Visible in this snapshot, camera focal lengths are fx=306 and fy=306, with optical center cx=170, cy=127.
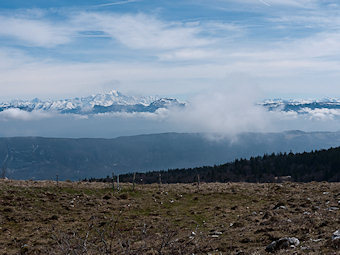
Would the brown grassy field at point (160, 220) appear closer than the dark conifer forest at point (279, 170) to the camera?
Yes

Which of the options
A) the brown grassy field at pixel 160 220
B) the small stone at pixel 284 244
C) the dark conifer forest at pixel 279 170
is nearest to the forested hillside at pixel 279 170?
the dark conifer forest at pixel 279 170

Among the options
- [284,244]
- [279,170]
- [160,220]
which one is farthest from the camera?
[279,170]

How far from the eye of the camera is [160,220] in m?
24.9

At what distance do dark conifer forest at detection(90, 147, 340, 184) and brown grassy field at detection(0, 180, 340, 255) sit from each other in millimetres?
97079

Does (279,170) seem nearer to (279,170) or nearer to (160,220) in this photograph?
(279,170)

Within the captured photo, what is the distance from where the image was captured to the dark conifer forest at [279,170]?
124m

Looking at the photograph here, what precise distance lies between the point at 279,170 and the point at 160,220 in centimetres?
12793

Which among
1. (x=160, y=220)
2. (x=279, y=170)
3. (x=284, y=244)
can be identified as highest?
(x=284, y=244)

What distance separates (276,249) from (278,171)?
136 metres

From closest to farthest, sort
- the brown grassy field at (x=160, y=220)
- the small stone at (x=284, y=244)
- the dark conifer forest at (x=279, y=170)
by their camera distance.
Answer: the small stone at (x=284, y=244) < the brown grassy field at (x=160, y=220) < the dark conifer forest at (x=279, y=170)

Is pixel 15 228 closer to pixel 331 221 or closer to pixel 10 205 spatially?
pixel 10 205

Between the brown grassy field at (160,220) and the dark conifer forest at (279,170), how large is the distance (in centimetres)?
9708

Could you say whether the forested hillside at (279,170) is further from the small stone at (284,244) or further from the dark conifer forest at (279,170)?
the small stone at (284,244)

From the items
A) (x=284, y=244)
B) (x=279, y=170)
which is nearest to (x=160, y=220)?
(x=284, y=244)
